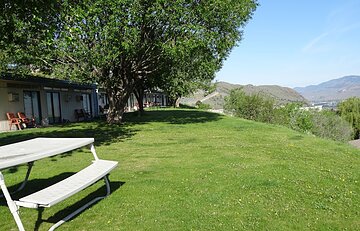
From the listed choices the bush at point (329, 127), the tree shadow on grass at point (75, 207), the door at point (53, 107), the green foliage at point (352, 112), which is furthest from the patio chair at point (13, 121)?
the green foliage at point (352, 112)

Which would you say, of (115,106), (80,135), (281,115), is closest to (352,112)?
(281,115)

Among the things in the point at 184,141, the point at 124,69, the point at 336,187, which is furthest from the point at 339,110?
the point at 336,187

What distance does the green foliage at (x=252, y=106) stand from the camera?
3525cm

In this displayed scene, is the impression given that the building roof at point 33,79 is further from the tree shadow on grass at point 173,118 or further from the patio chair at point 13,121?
the tree shadow on grass at point 173,118

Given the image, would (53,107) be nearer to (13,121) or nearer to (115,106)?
(13,121)

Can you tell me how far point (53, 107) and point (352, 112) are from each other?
54768 mm

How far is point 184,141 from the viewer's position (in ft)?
38.9

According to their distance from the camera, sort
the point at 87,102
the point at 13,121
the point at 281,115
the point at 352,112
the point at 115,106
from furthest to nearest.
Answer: the point at 352,112, the point at 281,115, the point at 87,102, the point at 115,106, the point at 13,121

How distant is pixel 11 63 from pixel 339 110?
198 feet

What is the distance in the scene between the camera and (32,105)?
21.0 metres

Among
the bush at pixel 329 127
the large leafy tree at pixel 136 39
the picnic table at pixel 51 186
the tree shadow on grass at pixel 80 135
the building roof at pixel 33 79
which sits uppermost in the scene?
the large leafy tree at pixel 136 39

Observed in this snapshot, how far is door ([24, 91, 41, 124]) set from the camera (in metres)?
20.3

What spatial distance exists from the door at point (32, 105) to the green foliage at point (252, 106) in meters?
22.3

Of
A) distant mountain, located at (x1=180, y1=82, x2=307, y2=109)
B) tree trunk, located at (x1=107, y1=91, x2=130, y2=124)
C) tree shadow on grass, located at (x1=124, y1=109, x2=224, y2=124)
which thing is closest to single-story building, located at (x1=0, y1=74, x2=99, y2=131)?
tree shadow on grass, located at (x1=124, y1=109, x2=224, y2=124)
